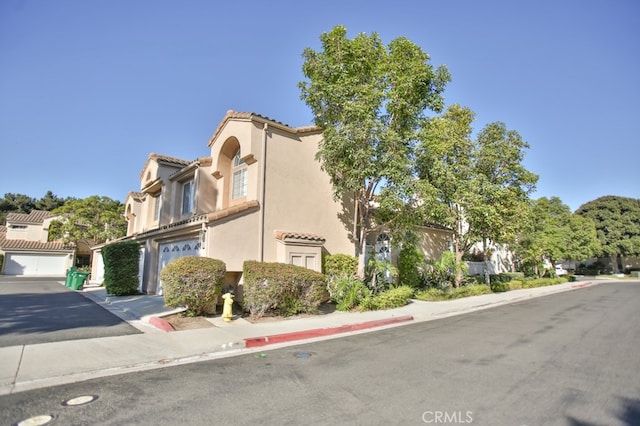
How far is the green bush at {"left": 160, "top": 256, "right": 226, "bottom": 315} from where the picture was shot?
956cm

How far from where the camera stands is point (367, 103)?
1262 cm

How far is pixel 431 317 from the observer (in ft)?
40.4

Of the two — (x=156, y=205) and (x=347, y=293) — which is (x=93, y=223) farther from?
(x=347, y=293)

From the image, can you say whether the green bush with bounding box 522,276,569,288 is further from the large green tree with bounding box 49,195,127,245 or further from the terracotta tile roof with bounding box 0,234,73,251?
the terracotta tile roof with bounding box 0,234,73,251

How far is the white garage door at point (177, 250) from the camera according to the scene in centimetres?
1292

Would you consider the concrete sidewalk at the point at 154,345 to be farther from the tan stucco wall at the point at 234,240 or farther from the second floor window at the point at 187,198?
the second floor window at the point at 187,198

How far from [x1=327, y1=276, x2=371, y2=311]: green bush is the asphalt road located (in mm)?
4507

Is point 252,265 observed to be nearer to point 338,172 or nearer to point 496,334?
point 338,172

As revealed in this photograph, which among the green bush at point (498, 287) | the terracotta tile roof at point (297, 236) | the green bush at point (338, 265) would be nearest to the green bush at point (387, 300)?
the green bush at point (338, 265)

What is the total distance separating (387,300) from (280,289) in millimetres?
4851

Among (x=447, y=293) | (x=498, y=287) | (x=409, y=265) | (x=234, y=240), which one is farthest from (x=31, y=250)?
(x=498, y=287)

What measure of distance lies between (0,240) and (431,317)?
49508 mm

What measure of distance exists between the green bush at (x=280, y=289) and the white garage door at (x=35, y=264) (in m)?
41.9

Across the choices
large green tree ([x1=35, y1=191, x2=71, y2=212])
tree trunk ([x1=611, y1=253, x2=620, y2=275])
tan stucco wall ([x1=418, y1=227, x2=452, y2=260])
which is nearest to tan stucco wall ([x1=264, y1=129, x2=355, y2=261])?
tan stucco wall ([x1=418, y1=227, x2=452, y2=260])
